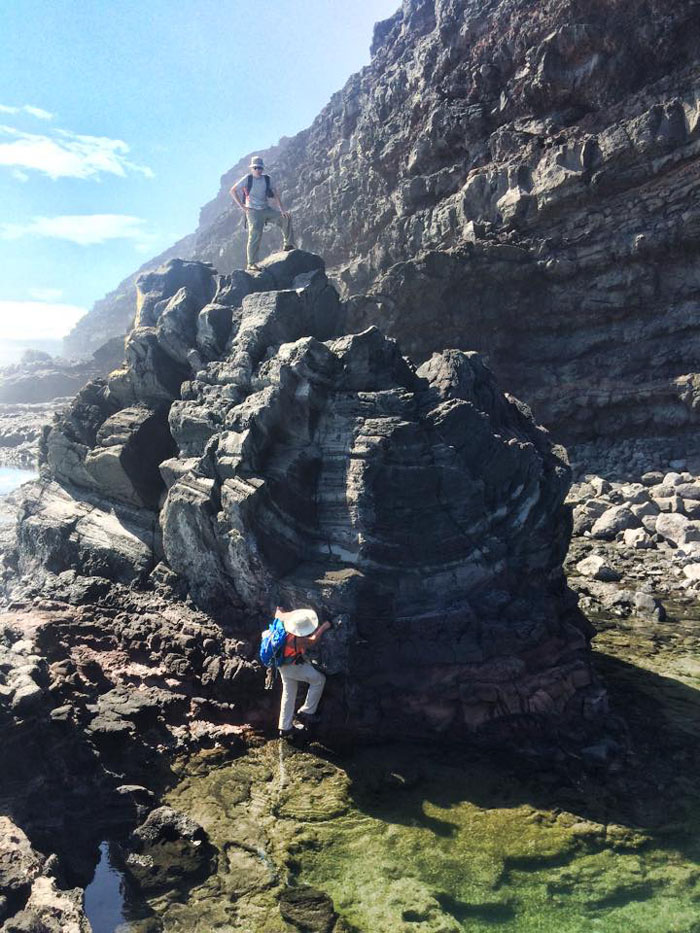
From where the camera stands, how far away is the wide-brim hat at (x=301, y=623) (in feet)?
30.7

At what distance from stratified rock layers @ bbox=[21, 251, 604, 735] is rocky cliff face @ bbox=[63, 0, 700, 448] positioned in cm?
2031

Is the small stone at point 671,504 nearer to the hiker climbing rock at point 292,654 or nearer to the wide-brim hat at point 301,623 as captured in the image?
the hiker climbing rock at point 292,654

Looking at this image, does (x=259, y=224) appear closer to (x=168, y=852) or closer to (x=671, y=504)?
(x=168, y=852)

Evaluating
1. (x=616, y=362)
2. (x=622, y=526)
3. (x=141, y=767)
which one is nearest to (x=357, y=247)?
(x=616, y=362)

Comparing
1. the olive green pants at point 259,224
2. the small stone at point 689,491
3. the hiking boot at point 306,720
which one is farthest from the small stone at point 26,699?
the small stone at point 689,491

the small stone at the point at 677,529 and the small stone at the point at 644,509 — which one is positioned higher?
the small stone at the point at 644,509

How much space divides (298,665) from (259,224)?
12370mm

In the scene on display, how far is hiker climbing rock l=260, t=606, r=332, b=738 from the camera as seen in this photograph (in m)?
9.31

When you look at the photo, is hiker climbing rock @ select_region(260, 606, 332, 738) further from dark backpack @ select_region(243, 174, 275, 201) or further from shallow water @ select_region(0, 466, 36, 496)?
shallow water @ select_region(0, 466, 36, 496)

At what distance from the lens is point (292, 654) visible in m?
9.38

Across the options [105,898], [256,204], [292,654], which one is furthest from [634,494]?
[105,898]

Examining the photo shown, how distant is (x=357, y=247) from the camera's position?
57.0 meters

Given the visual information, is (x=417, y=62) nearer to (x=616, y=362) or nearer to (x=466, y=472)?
(x=616, y=362)

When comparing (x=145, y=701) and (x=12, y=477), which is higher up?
(x=12, y=477)
